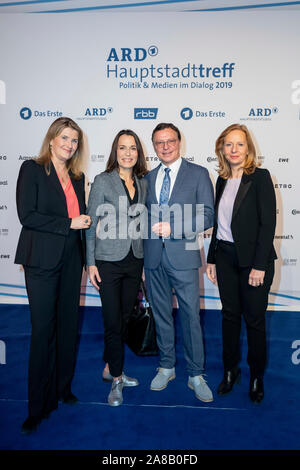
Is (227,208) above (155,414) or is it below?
above

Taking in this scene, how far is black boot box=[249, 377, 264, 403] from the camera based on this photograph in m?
2.56

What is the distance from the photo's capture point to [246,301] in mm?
2537

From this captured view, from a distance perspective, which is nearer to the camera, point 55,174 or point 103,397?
point 55,174

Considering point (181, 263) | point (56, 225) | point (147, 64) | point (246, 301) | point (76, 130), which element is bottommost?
point (246, 301)

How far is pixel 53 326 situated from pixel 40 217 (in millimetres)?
703

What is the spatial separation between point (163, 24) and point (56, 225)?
3.18 meters

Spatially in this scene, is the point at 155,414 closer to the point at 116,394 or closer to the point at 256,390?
the point at 116,394

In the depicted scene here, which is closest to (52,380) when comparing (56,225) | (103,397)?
(103,397)

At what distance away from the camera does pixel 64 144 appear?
2.27m

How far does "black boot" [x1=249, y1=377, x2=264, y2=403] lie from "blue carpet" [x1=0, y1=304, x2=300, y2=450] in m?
0.04

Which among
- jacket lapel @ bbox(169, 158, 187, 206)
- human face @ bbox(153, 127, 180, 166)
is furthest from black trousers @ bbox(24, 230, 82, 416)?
human face @ bbox(153, 127, 180, 166)

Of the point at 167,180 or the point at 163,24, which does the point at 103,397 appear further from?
the point at 163,24

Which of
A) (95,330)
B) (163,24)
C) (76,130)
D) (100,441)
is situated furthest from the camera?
(163,24)

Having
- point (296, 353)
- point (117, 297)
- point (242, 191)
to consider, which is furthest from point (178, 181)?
point (296, 353)
